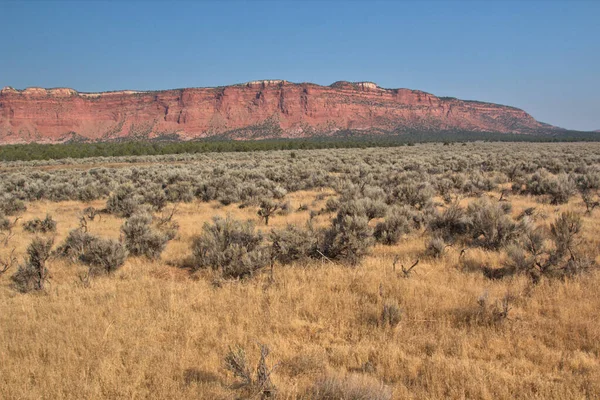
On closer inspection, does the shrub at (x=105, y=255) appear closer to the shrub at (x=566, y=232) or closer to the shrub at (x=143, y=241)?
the shrub at (x=143, y=241)

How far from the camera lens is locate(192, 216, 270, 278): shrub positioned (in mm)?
5977

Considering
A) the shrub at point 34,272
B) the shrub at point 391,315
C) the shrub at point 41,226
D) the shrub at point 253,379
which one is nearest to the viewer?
the shrub at point 253,379

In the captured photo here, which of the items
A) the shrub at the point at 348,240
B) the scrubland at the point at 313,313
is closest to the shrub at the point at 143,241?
the scrubland at the point at 313,313

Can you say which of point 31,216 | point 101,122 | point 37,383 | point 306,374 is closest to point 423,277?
point 306,374

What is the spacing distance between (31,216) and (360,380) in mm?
13498

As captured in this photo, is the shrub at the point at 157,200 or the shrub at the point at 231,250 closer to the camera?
the shrub at the point at 231,250

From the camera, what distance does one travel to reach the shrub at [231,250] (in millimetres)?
5977

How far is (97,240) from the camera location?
6.58 m

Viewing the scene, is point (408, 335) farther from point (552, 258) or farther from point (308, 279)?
point (552, 258)

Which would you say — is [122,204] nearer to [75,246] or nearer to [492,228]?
[75,246]

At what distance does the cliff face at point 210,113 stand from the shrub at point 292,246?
13869 centimetres

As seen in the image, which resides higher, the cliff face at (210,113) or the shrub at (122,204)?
the cliff face at (210,113)

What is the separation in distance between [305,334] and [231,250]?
250cm

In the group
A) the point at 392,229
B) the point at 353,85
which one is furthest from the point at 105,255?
the point at 353,85
